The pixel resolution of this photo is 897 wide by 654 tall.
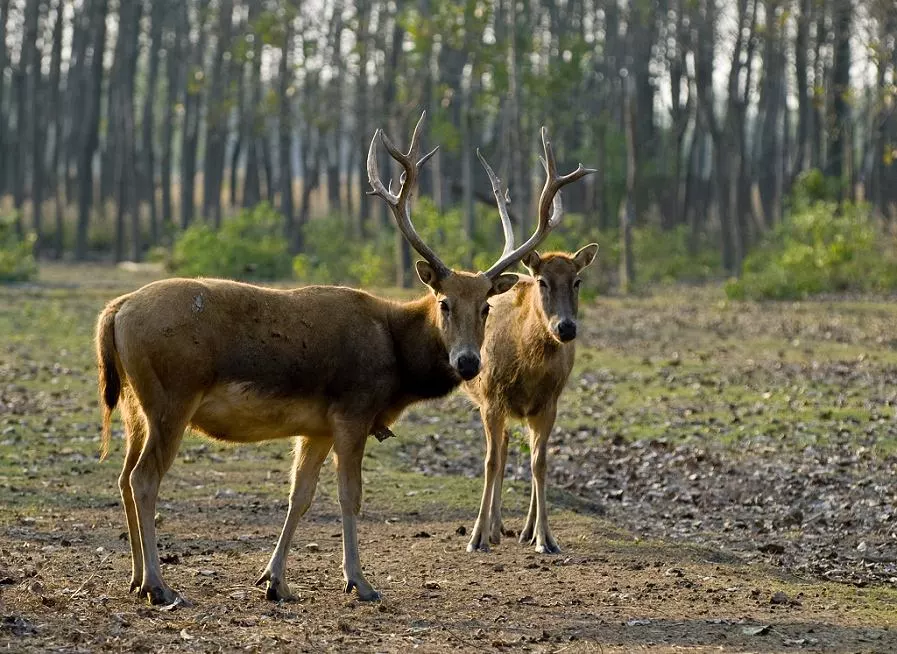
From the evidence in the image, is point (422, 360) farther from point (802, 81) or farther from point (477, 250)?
point (802, 81)

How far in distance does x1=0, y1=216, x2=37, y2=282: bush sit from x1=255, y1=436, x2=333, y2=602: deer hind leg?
30015 millimetres

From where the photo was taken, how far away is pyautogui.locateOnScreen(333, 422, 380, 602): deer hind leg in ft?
31.0

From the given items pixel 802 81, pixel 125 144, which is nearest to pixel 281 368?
pixel 802 81

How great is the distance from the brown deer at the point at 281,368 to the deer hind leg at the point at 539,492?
83.2 inches

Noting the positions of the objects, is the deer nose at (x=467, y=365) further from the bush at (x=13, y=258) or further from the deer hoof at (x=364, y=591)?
the bush at (x=13, y=258)

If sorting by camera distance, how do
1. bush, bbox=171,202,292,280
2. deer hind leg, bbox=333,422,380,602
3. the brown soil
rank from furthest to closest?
bush, bbox=171,202,292,280 → deer hind leg, bbox=333,422,380,602 → the brown soil

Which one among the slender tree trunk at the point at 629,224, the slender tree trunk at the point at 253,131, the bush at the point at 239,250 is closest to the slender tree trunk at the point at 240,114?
the slender tree trunk at the point at 253,131

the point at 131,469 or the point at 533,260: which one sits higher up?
the point at 533,260

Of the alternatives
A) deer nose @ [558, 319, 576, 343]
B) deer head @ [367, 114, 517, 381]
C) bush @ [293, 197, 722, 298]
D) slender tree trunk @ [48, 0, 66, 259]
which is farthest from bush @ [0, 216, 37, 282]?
deer head @ [367, 114, 517, 381]

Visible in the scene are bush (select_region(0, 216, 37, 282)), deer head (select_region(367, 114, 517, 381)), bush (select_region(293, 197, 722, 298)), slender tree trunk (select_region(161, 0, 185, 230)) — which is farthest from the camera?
slender tree trunk (select_region(161, 0, 185, 230))

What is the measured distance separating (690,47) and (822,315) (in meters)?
17.5

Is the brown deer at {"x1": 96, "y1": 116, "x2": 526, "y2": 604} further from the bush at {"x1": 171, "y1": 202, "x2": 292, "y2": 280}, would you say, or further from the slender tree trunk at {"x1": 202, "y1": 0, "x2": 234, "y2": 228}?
the slender tree trunk at {"x1": 202, "y1": 0, "x2": 234, "y2": 228}

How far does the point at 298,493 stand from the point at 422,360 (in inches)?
51.5

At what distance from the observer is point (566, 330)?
38.4 ft
